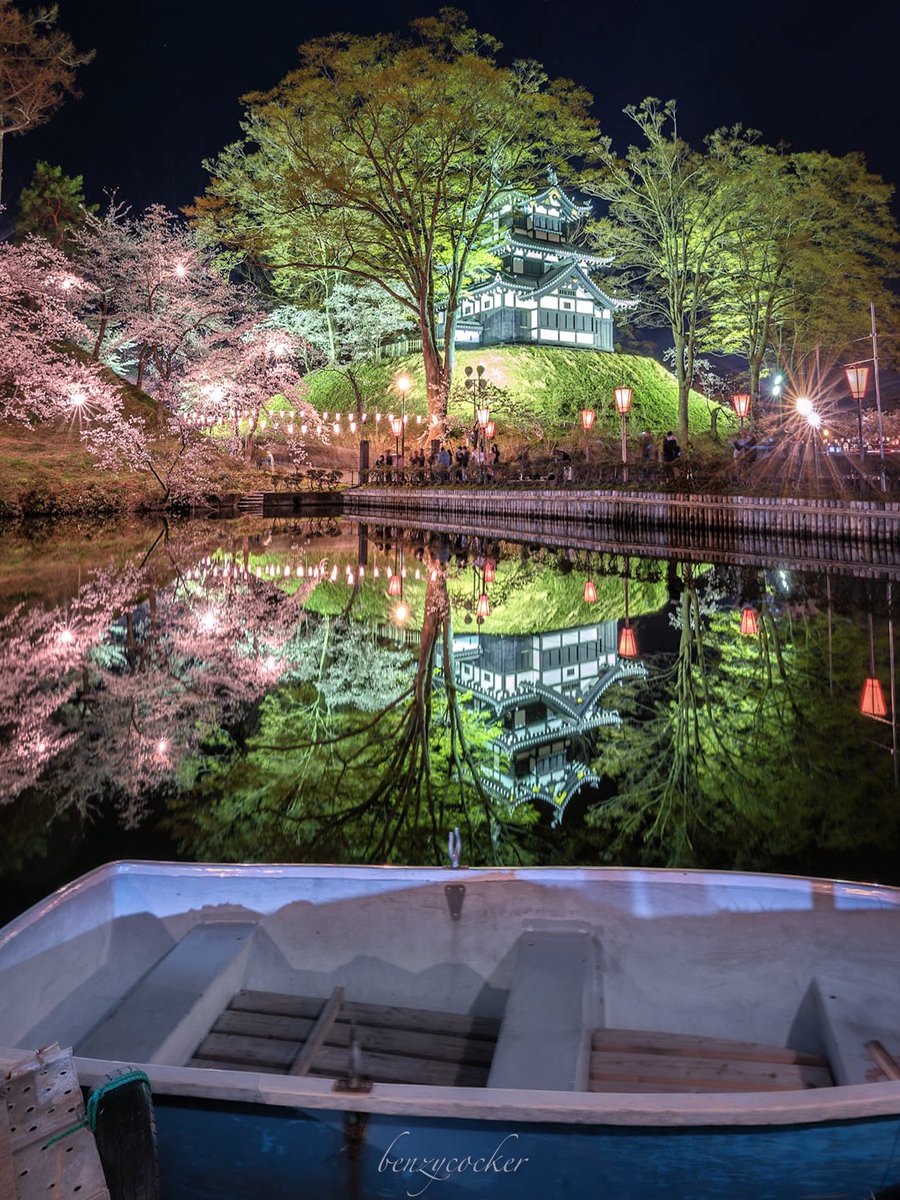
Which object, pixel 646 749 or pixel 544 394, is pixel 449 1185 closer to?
pixel 646 749

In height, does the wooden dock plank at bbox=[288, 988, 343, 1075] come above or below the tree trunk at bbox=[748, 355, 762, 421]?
below

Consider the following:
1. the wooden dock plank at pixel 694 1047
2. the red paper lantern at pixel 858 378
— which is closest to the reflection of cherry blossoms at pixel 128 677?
the wooden dock plank at pixel 694 1047

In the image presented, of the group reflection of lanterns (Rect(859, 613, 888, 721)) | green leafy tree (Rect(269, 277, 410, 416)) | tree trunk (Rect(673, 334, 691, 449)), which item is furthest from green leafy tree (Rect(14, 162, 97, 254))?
reflection of lanterns (Rect(859, 613, 888, 721))

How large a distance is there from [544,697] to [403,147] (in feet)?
79.0

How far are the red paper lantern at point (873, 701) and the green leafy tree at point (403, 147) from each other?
23.1m

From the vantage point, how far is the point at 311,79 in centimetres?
2473

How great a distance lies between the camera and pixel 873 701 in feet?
25.2

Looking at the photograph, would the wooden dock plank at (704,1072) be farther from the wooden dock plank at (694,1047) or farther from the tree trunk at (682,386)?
the tree trunk at (682,386)

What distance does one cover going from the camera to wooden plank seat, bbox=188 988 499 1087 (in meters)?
2.53

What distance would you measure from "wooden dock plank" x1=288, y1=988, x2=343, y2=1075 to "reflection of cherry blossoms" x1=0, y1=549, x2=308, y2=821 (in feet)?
10.1

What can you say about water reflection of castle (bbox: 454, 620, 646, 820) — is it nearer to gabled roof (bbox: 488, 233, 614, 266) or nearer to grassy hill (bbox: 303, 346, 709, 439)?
grassy hill (bbox: 303, 346, 709, 439)

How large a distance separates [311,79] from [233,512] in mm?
17570

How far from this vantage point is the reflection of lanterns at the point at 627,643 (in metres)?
9.98

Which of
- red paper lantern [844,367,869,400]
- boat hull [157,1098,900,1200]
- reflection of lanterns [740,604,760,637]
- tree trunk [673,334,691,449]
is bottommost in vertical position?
boat hull [157,1098,900,1200]
